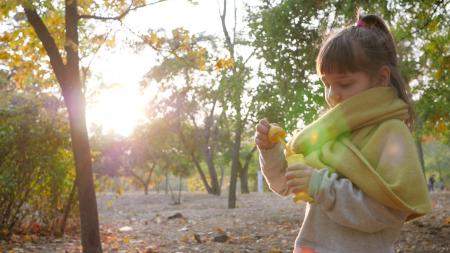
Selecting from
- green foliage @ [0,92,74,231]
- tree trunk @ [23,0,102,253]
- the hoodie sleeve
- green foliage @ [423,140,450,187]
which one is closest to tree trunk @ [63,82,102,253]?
tree trunk @ [23,0,102,253]

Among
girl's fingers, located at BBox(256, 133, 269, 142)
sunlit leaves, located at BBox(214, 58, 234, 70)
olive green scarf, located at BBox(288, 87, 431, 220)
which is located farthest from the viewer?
sunlit leaves, located at BBox(214, 58, 234, 70)

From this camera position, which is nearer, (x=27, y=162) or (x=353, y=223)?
(x=353, y=223)

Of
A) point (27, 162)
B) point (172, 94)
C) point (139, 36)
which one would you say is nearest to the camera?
point (139, 36)

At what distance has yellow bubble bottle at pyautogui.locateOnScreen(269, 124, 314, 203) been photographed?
1731 mm

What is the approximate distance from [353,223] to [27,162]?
7342 millimetres

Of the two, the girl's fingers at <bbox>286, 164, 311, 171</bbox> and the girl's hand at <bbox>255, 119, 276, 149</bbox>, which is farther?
the girl's hand at <bbox>255, 119, 276, 149</bbox>

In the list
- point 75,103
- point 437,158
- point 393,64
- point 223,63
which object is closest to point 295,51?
point 223,63

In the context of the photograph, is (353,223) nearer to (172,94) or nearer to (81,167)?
(81,167)

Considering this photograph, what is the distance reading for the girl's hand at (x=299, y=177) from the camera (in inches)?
67.5

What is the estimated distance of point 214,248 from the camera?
722 centimetres

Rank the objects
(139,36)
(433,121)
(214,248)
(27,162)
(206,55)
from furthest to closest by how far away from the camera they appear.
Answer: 1. (433,121)
2. (27,162)
3. (214,248)
4. (206,55)
5. (139,36)

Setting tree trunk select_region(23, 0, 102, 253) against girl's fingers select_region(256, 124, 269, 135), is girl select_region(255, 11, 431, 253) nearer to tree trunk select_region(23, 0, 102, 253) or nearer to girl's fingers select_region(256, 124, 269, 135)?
girl's fingers select_region(256, 124, 269, 135)

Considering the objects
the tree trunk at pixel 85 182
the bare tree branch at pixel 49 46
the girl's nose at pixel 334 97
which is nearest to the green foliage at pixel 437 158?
the tree trunk at pixel 85 182

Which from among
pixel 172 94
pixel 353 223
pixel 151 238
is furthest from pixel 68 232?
pixel 172 94
